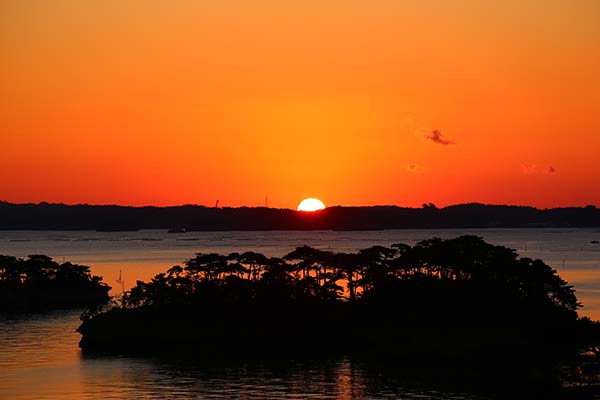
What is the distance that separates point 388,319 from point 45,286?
7369cm

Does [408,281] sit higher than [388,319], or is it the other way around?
[408,281]

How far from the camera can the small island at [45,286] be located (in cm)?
15025

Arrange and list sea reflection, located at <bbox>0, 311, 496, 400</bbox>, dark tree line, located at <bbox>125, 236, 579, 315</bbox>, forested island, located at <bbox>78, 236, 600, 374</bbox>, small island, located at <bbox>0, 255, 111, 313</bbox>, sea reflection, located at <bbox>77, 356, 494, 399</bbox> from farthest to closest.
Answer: small island, located at <bbox>0, 255, 111, 313</bbox> < dark tree line, located at <bbox>125, 236, 579, 315</bbox> < forested island, located at <bbox>78, 236, 600, 374</bbox> < sea reflection, located at <bbox>0, 311, 496, 400</bbox> < sea reflection, located at <bbox>77, 356, 494, 399</bbox>

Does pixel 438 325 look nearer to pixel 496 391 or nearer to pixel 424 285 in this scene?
pixel 424 285

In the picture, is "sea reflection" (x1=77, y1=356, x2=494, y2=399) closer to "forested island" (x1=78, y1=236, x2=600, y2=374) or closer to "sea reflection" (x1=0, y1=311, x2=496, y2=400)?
"sea reflection" (x1=0, y1=311, x2=496, y2=400)

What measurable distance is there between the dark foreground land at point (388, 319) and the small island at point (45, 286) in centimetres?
4509

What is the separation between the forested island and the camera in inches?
3696

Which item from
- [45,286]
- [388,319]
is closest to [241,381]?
[388,319]

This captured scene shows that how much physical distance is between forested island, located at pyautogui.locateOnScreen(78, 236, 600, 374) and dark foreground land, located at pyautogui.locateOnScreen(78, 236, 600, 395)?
0.11 m

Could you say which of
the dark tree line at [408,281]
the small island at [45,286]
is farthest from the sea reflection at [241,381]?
the small island at [45,286]

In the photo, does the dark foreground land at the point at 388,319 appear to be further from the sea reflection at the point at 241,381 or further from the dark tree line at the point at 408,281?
the sea reflection at the point at 241,381

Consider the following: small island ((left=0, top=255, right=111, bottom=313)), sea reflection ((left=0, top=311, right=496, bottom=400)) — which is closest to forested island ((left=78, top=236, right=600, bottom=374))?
sea reflection ((left=0, top=311, right=496, bottom=400))

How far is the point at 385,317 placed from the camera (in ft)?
327

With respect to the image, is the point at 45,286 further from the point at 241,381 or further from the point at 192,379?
the point at 241,381
